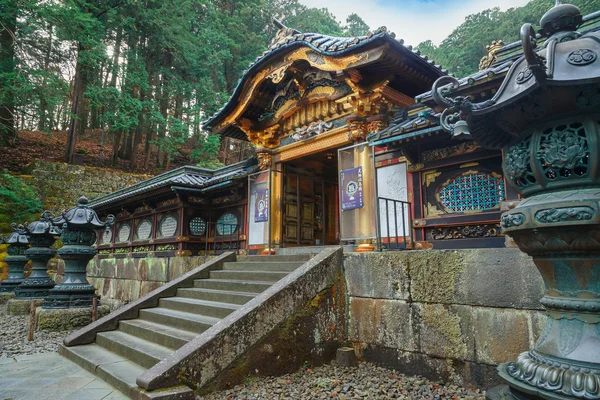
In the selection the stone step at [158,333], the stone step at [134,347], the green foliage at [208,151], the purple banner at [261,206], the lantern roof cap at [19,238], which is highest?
the green foliage at [208,151]

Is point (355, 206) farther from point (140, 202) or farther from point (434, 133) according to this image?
point (140, 202)

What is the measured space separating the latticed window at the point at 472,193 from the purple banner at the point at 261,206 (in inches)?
177

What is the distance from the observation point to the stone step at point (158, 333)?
502 centimetres

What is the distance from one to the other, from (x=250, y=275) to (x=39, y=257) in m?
8.00

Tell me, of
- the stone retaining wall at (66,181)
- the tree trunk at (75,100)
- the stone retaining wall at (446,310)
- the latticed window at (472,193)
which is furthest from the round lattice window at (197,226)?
the tree trunk at (75,100)

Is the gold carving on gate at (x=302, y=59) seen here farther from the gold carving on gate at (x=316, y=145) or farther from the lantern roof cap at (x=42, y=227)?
the lantern roof cap at (x=42, y=227)

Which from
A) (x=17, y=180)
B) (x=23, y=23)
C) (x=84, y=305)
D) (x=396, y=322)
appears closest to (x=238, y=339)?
(x=396, y=322)

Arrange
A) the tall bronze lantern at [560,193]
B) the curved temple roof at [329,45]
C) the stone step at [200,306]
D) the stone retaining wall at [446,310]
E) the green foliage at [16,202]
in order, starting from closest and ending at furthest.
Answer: the tall bronze lantern at [560,193], the stone retaining wall at [446,310], the stone step at [200,306], the curved temple roof at [329,45], the green foliage at [16,202]

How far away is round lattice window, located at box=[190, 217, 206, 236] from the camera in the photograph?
37.7 ft

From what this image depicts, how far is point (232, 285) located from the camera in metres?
6.33

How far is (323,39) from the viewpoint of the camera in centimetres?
770

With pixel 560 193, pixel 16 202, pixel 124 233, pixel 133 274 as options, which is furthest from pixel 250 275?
pixel 16 202

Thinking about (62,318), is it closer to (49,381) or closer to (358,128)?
(49,381)

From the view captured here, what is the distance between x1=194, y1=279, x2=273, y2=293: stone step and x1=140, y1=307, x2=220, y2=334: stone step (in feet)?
2.46
